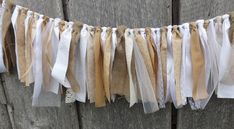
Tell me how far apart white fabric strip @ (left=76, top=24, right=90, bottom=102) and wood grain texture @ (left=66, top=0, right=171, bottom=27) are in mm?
42

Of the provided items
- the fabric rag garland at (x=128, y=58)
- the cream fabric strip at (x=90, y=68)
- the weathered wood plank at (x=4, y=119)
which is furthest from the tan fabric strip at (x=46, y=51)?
the weathered wood plank at (x=4, y=119)

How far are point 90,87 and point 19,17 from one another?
288 millimetres

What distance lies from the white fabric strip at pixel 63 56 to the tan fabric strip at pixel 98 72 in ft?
0.24

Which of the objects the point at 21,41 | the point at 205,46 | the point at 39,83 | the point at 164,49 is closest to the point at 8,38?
the point at 21,41

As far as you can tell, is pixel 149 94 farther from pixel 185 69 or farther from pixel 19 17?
pixel 19 17

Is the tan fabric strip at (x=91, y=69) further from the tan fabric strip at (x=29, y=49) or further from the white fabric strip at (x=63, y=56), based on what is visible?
the tan fabric strip at (x=29, y=49)

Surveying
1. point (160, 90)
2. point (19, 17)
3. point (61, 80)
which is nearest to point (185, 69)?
point (160, 90)

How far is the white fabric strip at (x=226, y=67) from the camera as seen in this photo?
912mm

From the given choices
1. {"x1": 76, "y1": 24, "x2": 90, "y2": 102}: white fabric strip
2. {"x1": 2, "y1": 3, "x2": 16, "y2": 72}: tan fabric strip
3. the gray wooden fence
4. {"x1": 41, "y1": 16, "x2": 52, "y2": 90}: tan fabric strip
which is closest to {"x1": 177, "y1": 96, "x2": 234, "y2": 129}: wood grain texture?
the gray wooden fence

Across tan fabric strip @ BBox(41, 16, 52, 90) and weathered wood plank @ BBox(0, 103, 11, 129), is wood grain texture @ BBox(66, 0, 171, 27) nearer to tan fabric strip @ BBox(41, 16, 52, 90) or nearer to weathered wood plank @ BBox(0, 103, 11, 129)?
tan fabric strip @ BBox(41, 16, 52, 90)

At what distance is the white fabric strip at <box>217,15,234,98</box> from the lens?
0.91 metres

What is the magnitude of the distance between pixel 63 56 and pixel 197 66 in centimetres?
36

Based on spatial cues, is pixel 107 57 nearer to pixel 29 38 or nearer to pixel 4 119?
pixel 29 38

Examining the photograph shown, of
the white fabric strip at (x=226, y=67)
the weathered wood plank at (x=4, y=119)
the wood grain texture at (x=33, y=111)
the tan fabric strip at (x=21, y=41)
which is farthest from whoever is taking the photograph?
the weathered wood plank at (x=4, y=119)
